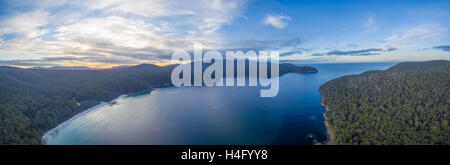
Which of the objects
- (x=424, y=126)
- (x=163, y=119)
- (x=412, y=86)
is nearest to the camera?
(x=424, y=126)

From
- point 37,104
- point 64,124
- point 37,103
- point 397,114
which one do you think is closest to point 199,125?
point 64,124

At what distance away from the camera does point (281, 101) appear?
7431cm

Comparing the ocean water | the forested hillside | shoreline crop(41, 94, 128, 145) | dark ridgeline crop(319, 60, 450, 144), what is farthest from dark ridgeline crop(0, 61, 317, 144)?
dark ridgeline crop(319, 60, 450, 144)

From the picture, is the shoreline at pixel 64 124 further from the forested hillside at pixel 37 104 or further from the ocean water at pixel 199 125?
the forested hillside at pixel 37 104

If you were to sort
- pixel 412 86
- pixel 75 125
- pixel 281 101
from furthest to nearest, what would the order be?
pixel 281 101
pixel 412 86
pixel 75 125

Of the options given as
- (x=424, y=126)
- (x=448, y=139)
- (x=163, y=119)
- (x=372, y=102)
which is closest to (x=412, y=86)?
(x=372, y=102)

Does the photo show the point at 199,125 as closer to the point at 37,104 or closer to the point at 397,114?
Result: the point at 397,114

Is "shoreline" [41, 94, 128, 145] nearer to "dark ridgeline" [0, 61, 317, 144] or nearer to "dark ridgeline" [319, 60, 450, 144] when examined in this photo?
"dark ridgeline" [0, 61, 317, 144]

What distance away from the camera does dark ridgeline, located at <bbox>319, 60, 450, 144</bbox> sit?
33.7 meters

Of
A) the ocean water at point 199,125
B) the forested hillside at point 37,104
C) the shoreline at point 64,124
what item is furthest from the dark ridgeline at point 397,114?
the forested hillside at point 37,104

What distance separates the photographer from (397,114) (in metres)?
42.1

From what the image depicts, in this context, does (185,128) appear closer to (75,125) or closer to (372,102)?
(75,125)

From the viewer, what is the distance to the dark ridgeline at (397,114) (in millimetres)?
33719

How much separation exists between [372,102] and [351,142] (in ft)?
97.8
